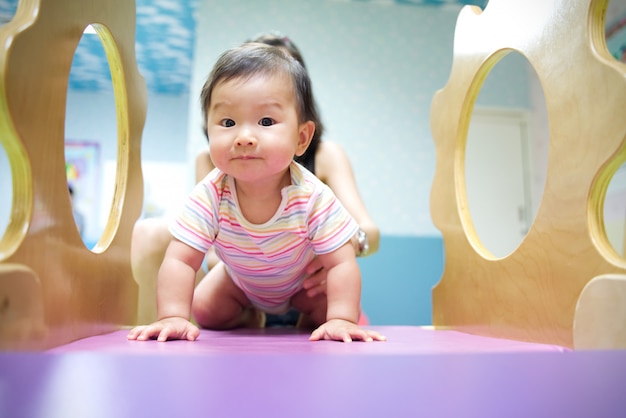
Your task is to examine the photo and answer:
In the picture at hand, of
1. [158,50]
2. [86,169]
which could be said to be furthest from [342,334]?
[86,169]

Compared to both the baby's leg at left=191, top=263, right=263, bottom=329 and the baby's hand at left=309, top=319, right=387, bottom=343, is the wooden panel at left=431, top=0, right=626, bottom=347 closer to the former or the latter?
the baby's hand at left=309, top=319, right=387, bottom=343

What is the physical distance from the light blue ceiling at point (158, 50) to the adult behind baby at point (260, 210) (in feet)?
8.04

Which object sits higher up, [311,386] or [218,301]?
[311,386]

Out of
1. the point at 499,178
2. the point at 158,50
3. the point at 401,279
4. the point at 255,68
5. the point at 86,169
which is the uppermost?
the point at 158,50

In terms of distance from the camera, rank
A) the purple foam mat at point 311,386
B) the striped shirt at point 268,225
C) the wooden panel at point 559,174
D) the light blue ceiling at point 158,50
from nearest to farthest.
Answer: the purple foam mat at point 311,386, the wooden panel at point 559,174, the striped shirt at point 268,225, the light blue ceiling at point 158,50

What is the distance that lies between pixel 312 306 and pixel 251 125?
415 mm

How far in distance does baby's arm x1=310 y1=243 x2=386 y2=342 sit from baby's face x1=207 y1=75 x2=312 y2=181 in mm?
173

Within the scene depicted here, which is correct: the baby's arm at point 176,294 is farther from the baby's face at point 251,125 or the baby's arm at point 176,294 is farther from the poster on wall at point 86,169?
the poster on wall at point 86,169

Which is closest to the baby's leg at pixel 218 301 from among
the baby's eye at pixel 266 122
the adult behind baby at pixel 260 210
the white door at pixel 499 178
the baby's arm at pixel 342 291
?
the adult behind baby at pixel 260 210

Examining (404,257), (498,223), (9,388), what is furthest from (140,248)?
(498,223)

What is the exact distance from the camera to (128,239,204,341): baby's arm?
64 cm

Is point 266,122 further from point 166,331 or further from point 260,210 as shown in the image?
point 166,331

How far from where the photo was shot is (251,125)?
721 millimetres

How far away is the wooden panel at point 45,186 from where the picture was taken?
0.44 meters
